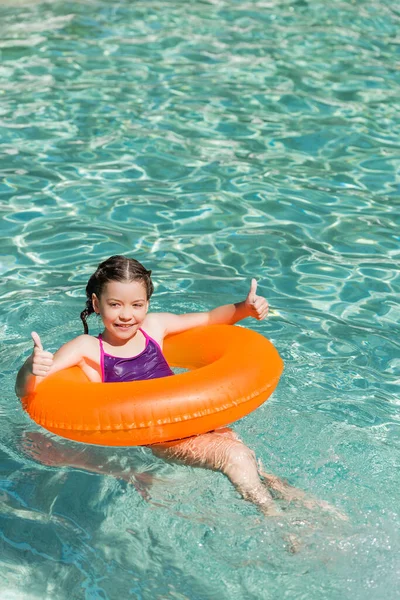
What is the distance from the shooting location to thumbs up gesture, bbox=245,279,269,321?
15.1 ft

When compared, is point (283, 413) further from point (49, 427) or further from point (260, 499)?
point (49, 427)

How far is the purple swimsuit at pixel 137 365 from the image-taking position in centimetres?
452

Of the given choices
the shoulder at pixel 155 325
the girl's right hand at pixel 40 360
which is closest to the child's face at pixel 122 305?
the shoulder at pixel 155 325

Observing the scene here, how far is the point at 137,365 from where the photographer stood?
180 inches

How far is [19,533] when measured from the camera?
4008mm

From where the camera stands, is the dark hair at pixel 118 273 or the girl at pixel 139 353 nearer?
the girl at pixel 139 353

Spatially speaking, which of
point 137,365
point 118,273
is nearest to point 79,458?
point 137,365

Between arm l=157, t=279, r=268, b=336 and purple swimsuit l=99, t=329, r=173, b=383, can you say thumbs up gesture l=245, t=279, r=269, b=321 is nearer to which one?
arm l=157, t=279, r=268, b=336

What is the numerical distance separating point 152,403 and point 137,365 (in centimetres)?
67

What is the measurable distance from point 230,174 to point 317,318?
2.39 metres

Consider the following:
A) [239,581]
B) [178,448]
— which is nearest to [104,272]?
[178,448]

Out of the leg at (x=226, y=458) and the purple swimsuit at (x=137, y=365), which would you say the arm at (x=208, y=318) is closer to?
the purple swimsuit at (x=137, y=365)

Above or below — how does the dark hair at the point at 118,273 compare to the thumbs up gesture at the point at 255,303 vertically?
above

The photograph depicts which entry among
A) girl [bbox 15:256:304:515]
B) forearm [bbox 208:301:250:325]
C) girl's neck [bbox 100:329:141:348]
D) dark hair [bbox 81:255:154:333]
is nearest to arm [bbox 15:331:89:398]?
girl [bbox 15:256:304:515]
